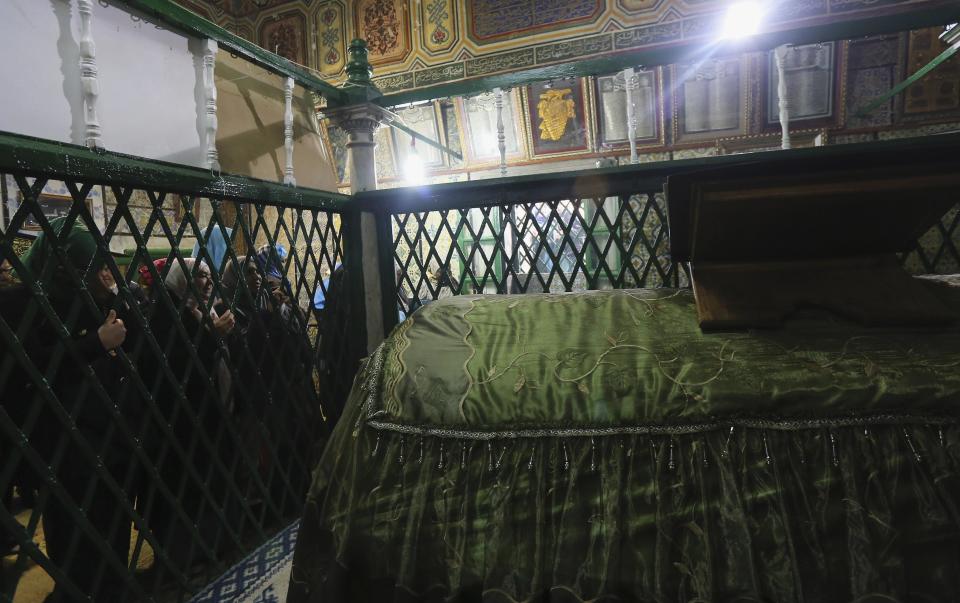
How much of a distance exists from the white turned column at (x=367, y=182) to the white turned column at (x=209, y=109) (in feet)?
1.85

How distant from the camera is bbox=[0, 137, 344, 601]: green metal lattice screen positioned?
0.98 meters

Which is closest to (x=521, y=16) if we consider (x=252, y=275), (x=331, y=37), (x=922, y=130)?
(x=331, y=37)

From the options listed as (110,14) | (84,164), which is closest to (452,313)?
(84,164)

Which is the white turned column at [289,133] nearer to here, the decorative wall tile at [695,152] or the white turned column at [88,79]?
the white turned column at [88,79]

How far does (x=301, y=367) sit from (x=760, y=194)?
1.47 m

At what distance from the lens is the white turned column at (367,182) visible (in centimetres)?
185

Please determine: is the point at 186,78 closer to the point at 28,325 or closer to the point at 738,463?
the point at 28,325

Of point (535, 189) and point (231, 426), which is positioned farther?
point (535, 189)

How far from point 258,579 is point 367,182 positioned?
1.42 m

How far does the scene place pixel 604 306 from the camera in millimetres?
1230

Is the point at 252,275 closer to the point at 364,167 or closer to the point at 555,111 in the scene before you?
the point at 364,167

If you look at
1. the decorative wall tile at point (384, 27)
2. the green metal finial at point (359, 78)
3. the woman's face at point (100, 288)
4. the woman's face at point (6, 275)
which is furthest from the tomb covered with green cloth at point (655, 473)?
the decorative wall tile at point (384, 27)

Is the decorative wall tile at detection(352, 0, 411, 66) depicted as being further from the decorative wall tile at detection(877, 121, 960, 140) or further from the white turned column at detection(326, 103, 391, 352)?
the decorative wall tile at detection(877, 121, 960, 140)

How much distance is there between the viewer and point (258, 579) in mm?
1349
